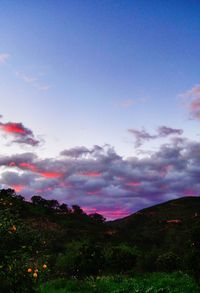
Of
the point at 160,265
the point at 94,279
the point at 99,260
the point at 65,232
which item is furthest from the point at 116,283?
the point at 65,232

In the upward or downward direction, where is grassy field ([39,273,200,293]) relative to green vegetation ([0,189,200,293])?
downward

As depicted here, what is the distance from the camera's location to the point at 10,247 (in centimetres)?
1037

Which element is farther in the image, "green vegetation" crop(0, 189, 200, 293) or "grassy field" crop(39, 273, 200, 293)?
"grassy field" crop(39, 273, 200, 293)

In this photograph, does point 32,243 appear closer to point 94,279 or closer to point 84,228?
point 94,279

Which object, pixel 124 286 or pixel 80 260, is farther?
pixel 80 260

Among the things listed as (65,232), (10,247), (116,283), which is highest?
(65,232)

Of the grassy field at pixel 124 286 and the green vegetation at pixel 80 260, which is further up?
the green vegetation at pixel 80 260

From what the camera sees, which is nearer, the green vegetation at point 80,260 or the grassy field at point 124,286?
the green vegetation at point 80,260

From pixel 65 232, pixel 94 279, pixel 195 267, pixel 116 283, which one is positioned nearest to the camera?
pixel 195 267

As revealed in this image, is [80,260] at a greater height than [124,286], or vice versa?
[80,260]

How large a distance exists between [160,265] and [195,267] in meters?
14.3

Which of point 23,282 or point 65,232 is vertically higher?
point 65,232

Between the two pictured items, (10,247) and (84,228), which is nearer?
(10,247)

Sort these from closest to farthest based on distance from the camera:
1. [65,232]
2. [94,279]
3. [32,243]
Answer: [32,243]
[94,279]
[65,232]
